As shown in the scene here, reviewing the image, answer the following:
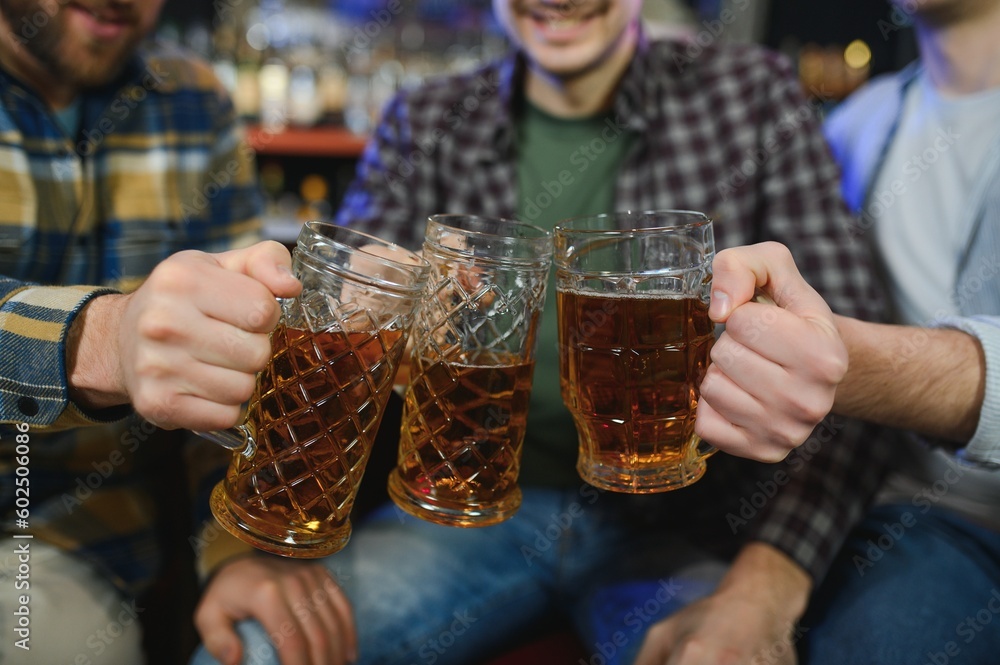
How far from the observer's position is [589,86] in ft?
5.50

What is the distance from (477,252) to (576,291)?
116 mm

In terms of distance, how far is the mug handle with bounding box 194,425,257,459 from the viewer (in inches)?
30.5

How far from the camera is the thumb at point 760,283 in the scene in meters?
0.79

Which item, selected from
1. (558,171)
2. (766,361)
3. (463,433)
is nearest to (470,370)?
(463,433)

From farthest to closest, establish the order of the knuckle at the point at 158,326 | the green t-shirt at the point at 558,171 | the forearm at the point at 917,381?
the green t-shirt at the point at 558,171, the forearm at the point at 917,381, the knuckle at the point at 158,326

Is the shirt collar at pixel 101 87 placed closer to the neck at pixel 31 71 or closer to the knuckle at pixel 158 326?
the neck at pixel 31 71

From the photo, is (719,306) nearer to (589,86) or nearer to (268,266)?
(268,266)

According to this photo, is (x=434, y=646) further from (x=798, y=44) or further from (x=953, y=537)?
(x=798, y=44)

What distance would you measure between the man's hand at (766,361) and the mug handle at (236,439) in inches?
18.8

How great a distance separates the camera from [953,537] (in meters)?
1.33

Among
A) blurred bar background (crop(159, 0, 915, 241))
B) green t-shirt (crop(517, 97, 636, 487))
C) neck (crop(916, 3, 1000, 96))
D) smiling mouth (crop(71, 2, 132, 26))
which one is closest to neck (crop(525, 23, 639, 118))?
green t-shirt (crop(517, 97, 636, 487))

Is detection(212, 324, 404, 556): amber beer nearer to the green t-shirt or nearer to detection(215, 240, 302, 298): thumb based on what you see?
detection(215, 240, 302, 298): thumb

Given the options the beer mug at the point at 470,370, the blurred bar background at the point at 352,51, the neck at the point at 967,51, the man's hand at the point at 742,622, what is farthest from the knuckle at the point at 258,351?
the blurred bar background at the point at 352,51

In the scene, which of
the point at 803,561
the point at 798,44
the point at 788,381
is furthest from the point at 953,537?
the point at 798,44
